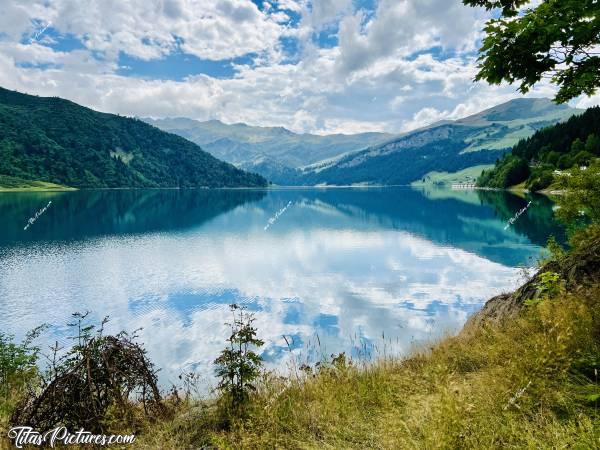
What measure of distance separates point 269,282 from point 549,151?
546 feet

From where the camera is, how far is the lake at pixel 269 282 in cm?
2677

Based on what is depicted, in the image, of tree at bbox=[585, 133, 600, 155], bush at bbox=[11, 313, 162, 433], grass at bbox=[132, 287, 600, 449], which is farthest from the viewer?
tree at bbox=[585, 133, 600, 155]

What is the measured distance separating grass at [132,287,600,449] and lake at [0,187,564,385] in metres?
6.09

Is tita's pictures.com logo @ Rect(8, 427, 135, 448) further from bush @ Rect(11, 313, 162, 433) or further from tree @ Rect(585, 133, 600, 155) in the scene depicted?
tree @ Rect(585, 133, 600, 155)

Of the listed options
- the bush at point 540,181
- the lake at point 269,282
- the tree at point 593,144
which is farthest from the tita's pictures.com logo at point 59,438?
the tree at point 593,144

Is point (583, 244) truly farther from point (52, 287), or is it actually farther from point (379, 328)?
point (52, 287)

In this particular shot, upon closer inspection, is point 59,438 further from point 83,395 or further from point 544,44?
point 544,44

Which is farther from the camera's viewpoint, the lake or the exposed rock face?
the lake

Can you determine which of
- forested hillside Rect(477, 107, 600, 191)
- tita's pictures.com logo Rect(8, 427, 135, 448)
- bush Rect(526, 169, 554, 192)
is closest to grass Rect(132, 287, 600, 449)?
tita's pictures.com logo Rect(8, 427, 135, 448)

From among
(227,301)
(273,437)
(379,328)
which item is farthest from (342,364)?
(227,301)

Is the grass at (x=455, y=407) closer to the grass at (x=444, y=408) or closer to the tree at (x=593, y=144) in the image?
the grass at (x=444, y=408)

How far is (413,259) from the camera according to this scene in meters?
54.8

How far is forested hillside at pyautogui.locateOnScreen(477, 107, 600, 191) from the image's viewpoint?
14000 cm

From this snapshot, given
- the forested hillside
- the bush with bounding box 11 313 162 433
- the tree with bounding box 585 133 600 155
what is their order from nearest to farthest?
the bush with bounding box 11 313 162 433 < the tree with bounding box 585 133 600 155 < the forested hillside
